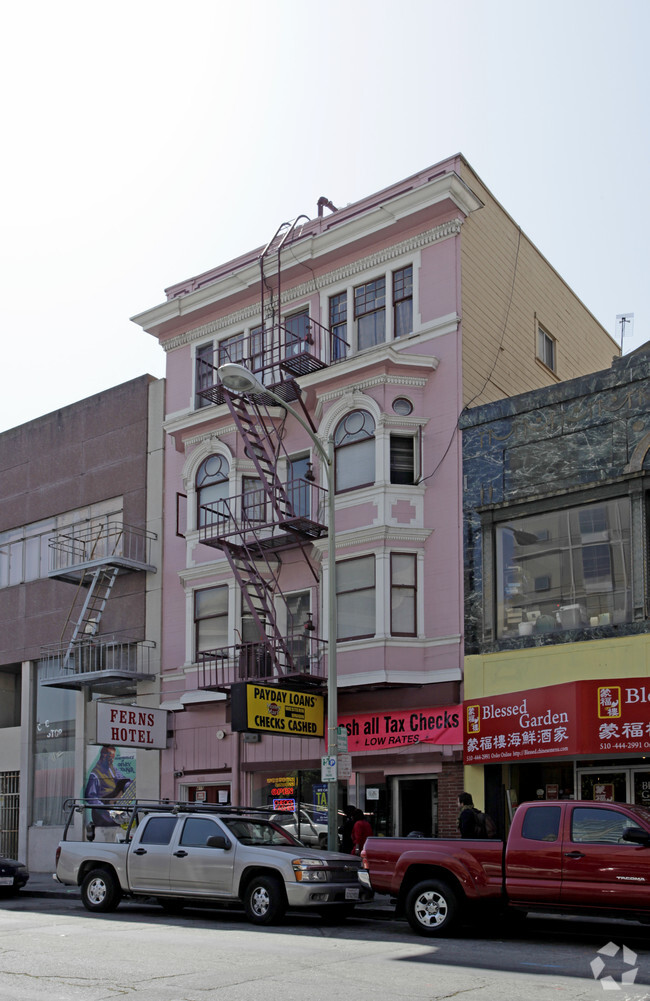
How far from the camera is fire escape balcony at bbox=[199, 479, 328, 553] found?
23.6 metres

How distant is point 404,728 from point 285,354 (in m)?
9.02

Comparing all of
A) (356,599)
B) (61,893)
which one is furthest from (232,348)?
(61,893)

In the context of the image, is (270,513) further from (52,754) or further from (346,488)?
(52,754)

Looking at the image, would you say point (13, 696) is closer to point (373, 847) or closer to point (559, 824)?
point (373, 847)

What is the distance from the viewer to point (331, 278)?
2580cm

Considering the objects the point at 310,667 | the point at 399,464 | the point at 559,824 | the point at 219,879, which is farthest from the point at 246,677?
the point at 559,824

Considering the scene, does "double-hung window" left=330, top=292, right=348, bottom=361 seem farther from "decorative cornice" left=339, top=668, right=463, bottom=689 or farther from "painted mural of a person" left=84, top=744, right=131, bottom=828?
"painted mural of a person" left=84, top=744, right=131, bottom=828

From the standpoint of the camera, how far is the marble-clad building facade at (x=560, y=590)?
1925 cm

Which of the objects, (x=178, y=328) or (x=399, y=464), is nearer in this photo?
(x=399, y=464)

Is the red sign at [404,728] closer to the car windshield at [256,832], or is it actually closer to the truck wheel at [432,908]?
the car windshield at [256,832]

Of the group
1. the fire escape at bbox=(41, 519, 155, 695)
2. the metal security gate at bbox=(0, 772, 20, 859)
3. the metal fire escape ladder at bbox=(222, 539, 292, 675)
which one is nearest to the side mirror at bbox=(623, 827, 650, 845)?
the metal fire escape ladder at bbox=(222, 539, 292, 675)

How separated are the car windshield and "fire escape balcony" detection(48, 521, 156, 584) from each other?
11340mm

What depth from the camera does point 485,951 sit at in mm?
12438

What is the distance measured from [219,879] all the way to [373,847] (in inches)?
99.0
